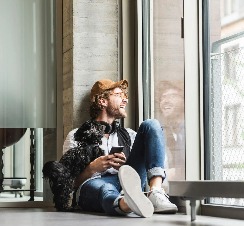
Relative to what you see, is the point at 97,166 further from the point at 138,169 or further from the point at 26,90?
the point at 26,90

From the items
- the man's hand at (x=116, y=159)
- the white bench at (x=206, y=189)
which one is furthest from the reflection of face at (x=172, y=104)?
the white bench at (x=206, y=189)

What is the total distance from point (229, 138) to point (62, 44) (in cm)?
181

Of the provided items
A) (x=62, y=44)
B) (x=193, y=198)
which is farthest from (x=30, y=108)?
(x=193, y=198)

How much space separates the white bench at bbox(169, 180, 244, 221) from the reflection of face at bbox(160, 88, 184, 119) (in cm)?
106

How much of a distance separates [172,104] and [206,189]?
1451 mm

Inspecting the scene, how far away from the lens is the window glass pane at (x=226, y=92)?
3.44 meters

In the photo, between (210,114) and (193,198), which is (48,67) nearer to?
(210,114)

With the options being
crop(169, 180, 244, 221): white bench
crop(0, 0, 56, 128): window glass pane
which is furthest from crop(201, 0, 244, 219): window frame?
crop(0, 0, 56, 128): window glass pane

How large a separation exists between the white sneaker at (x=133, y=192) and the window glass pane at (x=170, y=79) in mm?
745

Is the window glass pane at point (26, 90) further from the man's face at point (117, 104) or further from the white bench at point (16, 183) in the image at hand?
the man's face at point (117, 104)

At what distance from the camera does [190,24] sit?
13.1ft

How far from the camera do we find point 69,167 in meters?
4.00

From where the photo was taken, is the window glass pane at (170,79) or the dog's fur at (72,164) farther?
the window glass pane at (170,79)

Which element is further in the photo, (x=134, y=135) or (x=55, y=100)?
(x=55, y=100)
